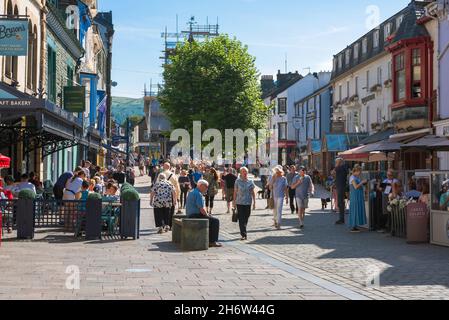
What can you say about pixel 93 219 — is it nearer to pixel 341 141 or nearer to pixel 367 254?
pixel 367 254

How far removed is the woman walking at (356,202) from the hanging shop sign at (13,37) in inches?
356

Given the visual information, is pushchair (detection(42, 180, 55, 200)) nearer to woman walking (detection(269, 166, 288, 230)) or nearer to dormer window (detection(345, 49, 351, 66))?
woman walking (detection(269, 166, 288, 230))

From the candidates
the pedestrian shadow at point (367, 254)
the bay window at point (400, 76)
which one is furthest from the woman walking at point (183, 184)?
the bay window at point (400, 76)

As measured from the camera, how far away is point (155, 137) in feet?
343

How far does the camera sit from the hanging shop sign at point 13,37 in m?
17.4

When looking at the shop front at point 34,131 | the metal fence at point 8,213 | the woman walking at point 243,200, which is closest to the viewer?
the metal fence at point 8,213

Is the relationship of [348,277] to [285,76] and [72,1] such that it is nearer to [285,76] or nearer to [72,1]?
[72,1]

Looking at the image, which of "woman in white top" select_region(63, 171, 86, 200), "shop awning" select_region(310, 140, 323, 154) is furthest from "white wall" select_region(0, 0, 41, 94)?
"shop awning" select_region(310, 140, 323, 154)

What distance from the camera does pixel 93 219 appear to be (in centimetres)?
1502

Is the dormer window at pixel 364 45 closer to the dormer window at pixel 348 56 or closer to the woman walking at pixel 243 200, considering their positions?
the dormer window at pixel 348 56

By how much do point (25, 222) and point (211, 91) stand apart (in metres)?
33.4

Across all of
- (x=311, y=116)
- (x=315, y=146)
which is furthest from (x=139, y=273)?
(x=311, y=116)
